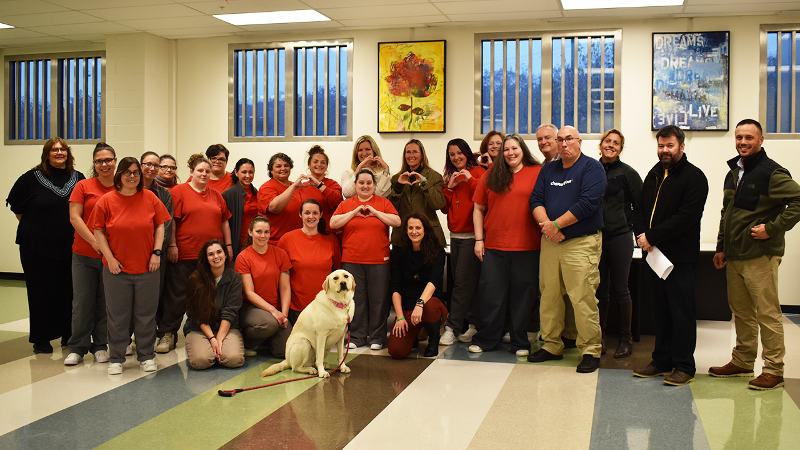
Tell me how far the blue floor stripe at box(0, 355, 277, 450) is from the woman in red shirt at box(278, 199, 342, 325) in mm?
591

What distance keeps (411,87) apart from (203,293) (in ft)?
12.0

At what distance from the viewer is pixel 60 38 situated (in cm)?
750

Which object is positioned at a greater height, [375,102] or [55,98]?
[55,98]

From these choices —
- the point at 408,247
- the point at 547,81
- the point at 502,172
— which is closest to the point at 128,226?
the point at 408,247

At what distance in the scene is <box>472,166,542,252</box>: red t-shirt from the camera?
13.9 ft

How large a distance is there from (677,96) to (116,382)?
5.59 metres

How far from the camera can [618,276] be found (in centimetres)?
440

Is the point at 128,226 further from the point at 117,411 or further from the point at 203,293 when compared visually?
the point at 117,411

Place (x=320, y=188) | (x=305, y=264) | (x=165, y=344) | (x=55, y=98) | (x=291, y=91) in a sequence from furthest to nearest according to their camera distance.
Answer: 1. (x=55, y=98)
2. (x=291, y=91)
3. (x=320, y=188)
4. (x=165, y=344)
5. (x=305, y=264)

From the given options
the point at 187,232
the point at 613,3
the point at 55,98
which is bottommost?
the point at 187,232

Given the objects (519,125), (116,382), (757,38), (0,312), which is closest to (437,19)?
(519,125)

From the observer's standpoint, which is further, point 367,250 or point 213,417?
point 367,250

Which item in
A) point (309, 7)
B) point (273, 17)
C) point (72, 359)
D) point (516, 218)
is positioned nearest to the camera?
point (72, 359)

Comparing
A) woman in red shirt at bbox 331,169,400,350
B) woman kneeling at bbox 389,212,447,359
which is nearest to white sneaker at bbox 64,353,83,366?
woman in red shirt at bbox 331,169,400,350
